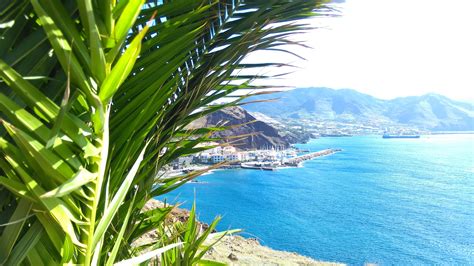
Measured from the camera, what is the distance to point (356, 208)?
29688 mm

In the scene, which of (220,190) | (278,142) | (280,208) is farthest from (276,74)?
Answer: (278,142)

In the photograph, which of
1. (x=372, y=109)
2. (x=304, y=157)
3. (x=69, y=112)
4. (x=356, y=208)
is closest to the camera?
(x=69, y=112)

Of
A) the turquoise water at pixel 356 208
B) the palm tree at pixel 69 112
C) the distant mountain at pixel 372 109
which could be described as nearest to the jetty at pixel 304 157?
the turquoise water at pixel 356 208

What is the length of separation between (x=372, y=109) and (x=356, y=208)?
11244 cm

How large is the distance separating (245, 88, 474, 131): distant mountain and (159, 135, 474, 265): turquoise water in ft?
204

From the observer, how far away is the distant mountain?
10431 centimetres

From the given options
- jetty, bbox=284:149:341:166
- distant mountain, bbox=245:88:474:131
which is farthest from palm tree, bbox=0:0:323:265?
distant mountain, bbox=245:88:474:131

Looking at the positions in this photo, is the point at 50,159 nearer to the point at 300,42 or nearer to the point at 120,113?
the point at 120,113

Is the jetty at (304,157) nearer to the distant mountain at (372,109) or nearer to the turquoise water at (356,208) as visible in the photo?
the turquoise water at (356,208)

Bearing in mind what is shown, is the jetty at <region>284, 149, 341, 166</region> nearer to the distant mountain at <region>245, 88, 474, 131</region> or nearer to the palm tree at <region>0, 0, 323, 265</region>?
the palm tree at <region>0, 0, 323, 265</region>

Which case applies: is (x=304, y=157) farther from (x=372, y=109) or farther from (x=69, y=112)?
(x=372, y=109)

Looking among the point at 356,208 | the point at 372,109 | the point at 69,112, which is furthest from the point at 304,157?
the point at 372,109

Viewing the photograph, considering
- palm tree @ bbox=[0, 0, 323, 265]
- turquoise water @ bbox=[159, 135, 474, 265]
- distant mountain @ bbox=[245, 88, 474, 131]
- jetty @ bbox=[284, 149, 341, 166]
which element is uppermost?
distant mountain @ bbox=[245, 88, 474, 131]

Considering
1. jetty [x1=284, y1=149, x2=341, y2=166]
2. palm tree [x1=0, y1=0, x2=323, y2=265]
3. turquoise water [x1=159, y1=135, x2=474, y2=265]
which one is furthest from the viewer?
jetty [x1=284, y1=149, x2=341, y2=166]
